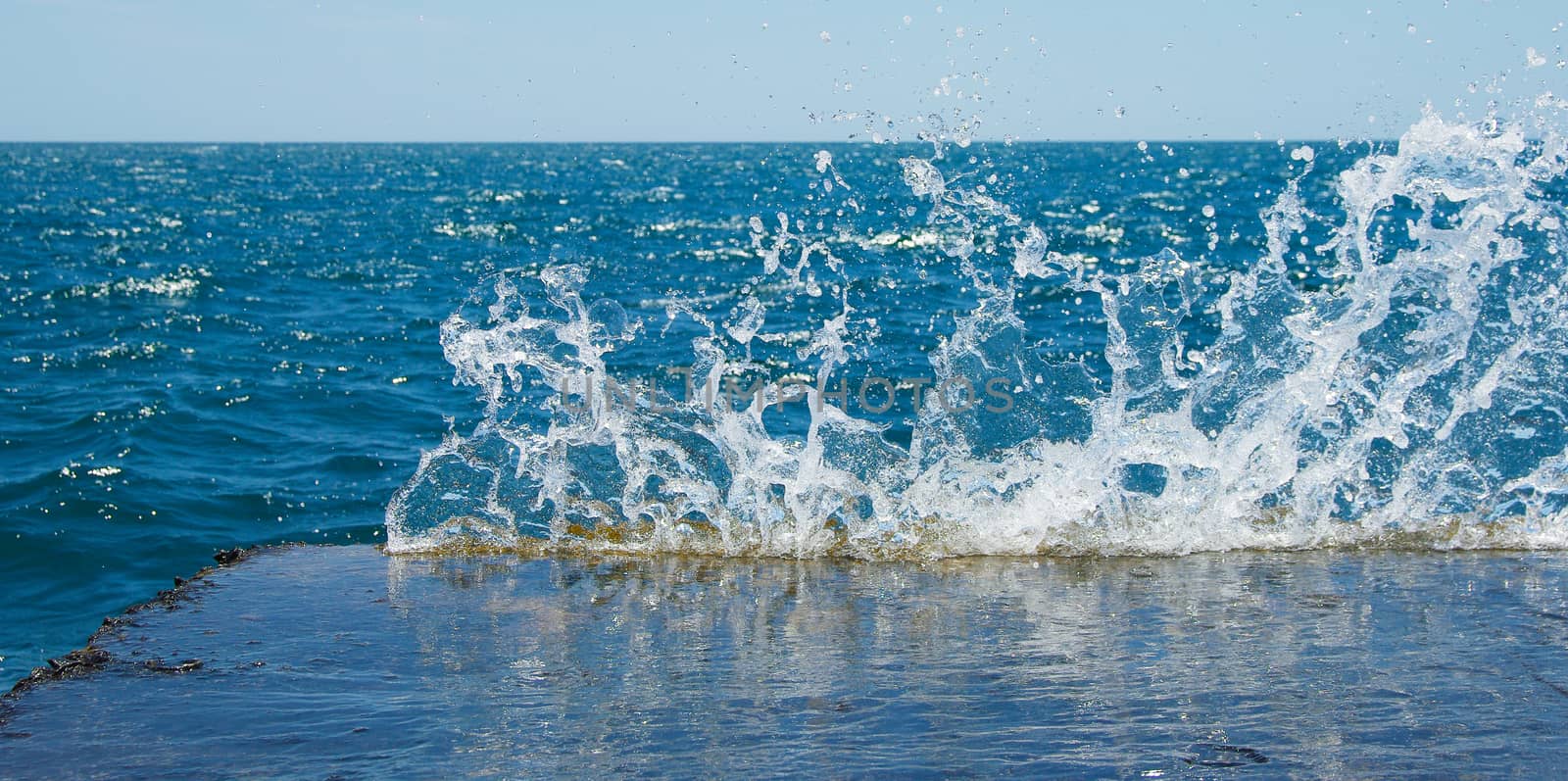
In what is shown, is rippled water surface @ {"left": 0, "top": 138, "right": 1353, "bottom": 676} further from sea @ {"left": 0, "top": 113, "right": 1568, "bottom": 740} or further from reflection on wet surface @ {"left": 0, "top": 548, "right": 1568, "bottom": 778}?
reflection on wet surface @ {"left": 0, "top": 548, "right": 1568, "bottom": 778}

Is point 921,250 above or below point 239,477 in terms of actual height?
above

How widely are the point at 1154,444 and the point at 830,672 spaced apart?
2879 millimetres

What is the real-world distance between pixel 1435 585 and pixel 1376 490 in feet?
5.20

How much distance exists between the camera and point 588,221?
33.0 m

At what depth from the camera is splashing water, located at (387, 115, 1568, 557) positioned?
5391mm

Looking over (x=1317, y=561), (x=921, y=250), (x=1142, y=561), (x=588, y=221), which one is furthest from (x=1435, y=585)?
(x=588, y=221)

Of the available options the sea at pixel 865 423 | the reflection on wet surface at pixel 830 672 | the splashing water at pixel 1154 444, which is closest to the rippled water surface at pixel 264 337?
the sea at pixel 865 423

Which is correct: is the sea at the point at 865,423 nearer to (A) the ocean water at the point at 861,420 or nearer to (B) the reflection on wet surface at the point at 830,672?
(A) the ocean water at the point at 861,420

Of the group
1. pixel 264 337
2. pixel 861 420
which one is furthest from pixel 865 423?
pixel 264 337

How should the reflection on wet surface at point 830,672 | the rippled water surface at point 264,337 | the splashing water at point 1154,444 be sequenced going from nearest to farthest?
1. the reflection on wet surface at point 830,672
2. the splashing water at point 1154,444
3. the rippled water surface at point 264,337

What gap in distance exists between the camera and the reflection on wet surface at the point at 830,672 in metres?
3.01

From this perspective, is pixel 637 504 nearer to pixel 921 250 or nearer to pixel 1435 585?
pixel 1435 585

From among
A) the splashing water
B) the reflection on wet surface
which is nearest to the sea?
the splashing water

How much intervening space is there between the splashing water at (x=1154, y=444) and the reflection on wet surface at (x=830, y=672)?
48 centimetres
